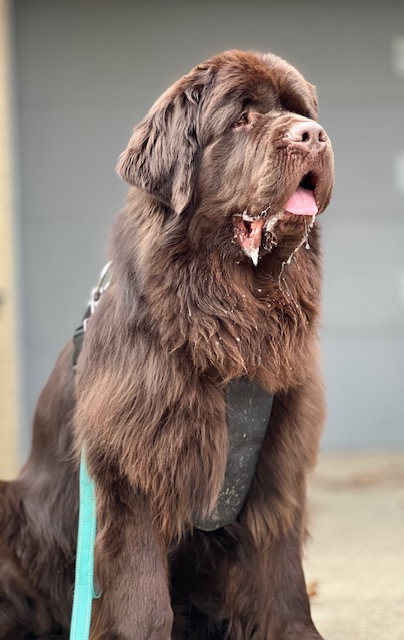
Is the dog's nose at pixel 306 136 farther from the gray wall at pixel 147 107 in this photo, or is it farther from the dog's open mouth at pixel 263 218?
the gray wall at pixel 147 107

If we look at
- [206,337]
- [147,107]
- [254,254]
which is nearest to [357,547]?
[206,337]

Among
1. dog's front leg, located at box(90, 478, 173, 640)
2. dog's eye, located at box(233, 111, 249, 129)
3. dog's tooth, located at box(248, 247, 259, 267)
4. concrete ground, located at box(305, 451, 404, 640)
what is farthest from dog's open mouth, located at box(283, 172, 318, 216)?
concrete ground, located at box(305, 451, 404, 640)

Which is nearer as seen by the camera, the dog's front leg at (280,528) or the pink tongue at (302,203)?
the pink tongue at (302,203)

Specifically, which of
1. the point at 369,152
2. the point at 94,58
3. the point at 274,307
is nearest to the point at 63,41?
the point at 94,58

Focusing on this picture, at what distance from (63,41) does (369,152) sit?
2355mm

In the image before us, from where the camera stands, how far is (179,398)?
2.86 m

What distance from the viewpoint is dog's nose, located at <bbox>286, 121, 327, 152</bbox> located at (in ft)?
8.89

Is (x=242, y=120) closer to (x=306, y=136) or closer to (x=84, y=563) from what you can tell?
(x=306, y=136)

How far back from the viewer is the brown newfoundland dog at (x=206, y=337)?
283cm

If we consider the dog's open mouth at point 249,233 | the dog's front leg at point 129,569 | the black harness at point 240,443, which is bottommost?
the dog's front leg at point 129,569

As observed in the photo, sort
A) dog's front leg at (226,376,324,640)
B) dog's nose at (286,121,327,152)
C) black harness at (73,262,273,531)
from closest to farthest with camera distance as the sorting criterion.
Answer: dog's nose at (286,121,327,152) < black harness at (73,262,273,531) < dog's front leg at (226,376,324,640)

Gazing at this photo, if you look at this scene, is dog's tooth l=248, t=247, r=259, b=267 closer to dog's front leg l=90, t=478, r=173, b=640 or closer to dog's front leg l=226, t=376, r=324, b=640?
dog's front leg l=226, t=376, r=324, b=640

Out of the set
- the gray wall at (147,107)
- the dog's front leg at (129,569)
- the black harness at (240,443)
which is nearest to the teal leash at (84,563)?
the dog's front leg at (129,569)

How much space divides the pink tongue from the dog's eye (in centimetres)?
27
